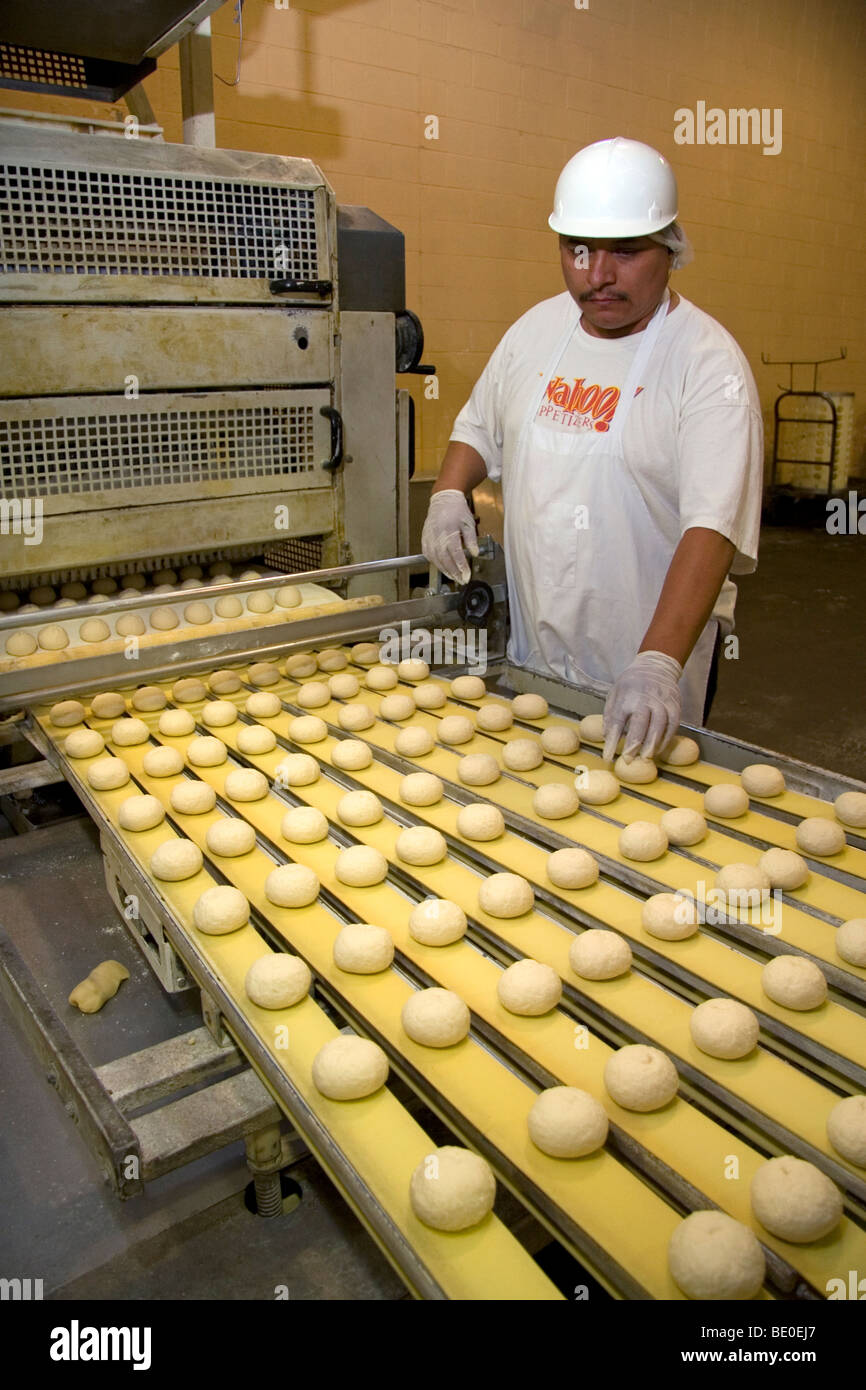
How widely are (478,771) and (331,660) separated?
2.89ft

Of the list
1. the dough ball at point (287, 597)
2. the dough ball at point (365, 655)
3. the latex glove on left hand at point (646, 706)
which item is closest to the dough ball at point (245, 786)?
the latex glove on left hand at point (646, 706)

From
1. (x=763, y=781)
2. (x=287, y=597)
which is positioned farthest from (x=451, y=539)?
(x=763, y=781)

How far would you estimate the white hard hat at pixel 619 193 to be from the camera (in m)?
2.05

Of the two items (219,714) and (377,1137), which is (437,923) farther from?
(219,714)

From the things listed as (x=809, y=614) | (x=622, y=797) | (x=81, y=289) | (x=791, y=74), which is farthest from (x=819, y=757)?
(x=791, y=74)

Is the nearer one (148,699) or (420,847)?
(420,847)

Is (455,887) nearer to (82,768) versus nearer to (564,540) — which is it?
(82,768)

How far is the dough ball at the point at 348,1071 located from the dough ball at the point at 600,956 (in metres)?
0.33

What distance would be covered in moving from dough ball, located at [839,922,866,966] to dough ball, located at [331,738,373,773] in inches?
39.3

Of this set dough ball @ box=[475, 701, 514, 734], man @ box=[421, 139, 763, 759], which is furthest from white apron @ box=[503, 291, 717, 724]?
dough ball @ box=[475, 701, 514, 734]

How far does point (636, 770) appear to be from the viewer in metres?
1.93

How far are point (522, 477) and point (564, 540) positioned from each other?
0.23m

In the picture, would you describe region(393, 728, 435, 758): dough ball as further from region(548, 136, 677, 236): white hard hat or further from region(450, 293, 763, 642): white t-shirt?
region(548, 136, 677, 236): white hard hat

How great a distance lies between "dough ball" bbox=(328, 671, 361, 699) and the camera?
2.44m
